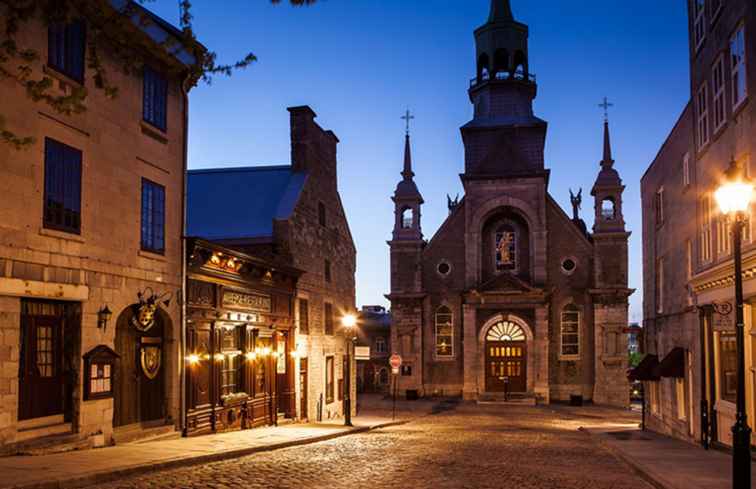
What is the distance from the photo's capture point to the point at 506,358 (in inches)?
1946

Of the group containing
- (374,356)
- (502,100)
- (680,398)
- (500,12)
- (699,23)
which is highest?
(500,12)

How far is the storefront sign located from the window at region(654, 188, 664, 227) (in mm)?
12880

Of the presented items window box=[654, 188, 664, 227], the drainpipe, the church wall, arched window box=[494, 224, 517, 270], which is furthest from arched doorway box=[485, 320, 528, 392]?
the drainpipe

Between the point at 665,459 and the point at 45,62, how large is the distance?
14.2m

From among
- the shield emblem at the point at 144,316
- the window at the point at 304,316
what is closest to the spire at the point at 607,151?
the window at the point at 304,316

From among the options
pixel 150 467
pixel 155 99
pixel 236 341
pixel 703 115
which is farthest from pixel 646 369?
pixel 150 467

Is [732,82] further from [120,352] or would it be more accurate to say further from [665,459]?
[120,352]

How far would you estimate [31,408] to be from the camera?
46.7 ft

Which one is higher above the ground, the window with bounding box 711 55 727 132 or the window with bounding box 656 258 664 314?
the window with bounding box 711 55 727 132

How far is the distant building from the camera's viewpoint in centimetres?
6719

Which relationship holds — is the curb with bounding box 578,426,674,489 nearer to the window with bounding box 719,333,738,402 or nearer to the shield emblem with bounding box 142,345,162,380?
the window with bounding box 719,333,738,402

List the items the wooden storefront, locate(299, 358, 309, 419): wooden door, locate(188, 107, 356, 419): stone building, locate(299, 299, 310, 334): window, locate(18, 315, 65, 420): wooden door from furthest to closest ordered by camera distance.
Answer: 1. locate(299, 299, 310, 334): window
2. locate(299, 358, 309, 419): wooden door
3. locate(188, 107, 356, 419): stone building
4. the wooden storefront
5. locate(18, 315, 65, 420): wooden door

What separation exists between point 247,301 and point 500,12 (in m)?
39.0

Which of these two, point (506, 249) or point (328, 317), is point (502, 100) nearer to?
point (506, 249)
